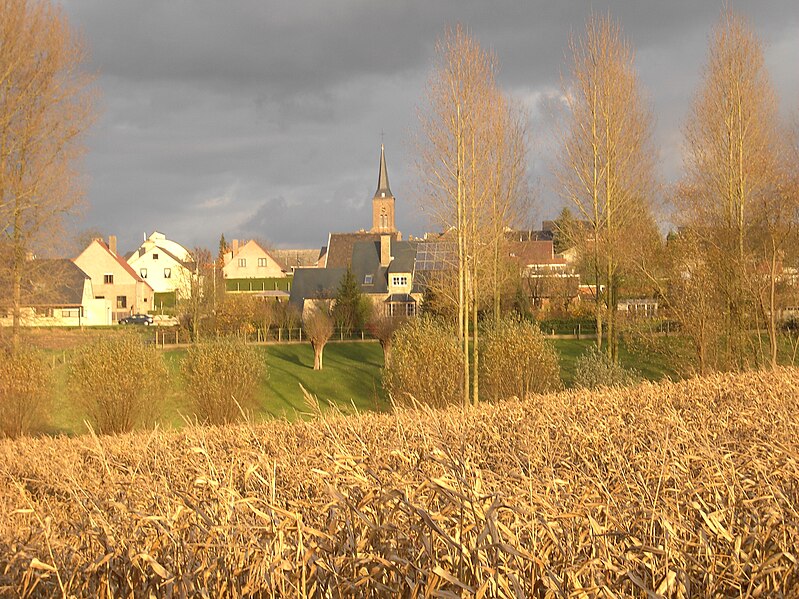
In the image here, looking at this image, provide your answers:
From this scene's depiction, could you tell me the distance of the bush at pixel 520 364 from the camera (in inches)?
827

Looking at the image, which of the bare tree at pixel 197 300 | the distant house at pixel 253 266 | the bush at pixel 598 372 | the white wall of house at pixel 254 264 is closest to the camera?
the bush at pixel 598 372

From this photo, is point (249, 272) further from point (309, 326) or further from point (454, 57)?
point (454, 57)

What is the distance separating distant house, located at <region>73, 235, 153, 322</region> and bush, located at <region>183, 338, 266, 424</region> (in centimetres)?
5630

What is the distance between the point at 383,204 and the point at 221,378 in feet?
360

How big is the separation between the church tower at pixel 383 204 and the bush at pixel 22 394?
108 metres

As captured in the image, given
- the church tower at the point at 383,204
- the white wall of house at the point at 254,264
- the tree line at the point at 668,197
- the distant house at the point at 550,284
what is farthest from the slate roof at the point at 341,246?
the tree line at the point at 668,197

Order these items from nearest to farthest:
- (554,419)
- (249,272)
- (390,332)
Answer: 1. (554,419)
2. (390,332)
3. (249,272)

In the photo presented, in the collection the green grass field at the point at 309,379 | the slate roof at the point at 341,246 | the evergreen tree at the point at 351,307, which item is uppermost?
the slate roof at the point at 341,246

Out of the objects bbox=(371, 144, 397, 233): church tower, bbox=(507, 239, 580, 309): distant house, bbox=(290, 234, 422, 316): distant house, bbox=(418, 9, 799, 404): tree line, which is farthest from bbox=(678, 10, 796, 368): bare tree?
bbox=(371, 144, 397, 233): church tower

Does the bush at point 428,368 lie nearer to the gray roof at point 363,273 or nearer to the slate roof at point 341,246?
the gray roof at point 363,273

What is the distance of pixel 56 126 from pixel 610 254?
1684 centimetres

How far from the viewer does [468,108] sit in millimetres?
22844

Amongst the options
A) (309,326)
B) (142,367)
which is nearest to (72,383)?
(142,367)

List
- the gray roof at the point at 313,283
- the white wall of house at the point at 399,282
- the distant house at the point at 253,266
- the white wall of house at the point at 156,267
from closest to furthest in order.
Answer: the gray roof at the point at 313,283, the white wall of house at the point at 399,282, the white wall of house at the point at 156,267, the distant house at the point at 253,266
